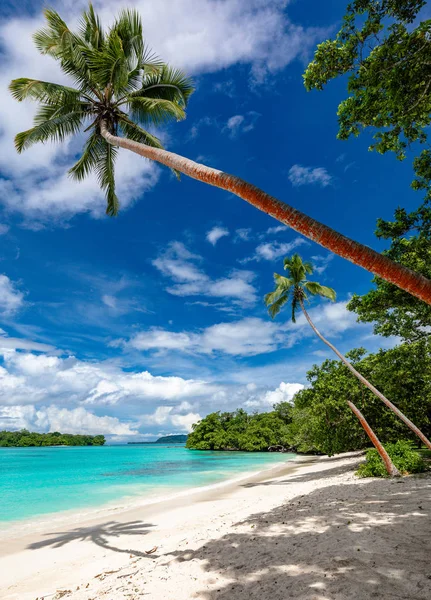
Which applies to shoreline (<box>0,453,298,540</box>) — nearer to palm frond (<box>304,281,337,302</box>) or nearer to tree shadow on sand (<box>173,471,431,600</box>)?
tree shadow on sand (<box>173,471,431,600</box>)

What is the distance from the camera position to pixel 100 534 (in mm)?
9922

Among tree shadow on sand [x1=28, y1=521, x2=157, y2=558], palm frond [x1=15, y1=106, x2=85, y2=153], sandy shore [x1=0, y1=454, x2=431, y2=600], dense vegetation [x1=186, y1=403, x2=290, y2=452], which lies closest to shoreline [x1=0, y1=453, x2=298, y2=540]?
tree shadow on sand [x1=28, y1=521, x2=157, y2=558]

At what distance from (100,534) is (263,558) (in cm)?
715

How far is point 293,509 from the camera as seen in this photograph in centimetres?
872

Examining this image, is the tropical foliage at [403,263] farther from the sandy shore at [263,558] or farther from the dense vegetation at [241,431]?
the dense vegetation at [241,431]

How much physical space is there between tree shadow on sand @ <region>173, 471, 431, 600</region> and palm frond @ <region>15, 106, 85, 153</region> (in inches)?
387

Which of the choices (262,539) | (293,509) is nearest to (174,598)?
(262,539)

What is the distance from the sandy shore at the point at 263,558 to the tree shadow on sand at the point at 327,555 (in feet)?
0.05

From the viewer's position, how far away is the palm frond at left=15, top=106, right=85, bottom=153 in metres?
8.36

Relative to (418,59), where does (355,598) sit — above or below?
below

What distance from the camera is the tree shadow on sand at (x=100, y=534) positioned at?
9.04 m

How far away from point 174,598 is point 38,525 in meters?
11.3

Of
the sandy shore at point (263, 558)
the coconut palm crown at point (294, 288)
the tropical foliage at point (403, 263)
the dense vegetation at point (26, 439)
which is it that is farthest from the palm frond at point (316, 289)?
the dense vegetation at point (26, 439)

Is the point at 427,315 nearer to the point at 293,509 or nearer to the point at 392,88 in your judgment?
the point at 293,509
